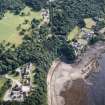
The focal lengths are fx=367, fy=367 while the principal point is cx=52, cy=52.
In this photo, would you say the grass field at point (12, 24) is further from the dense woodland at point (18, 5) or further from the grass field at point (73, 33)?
the grass field at point (73, 33)

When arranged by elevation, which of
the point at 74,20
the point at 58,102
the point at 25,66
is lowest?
the point at 58,102

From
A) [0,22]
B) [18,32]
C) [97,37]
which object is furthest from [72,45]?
[0,22]

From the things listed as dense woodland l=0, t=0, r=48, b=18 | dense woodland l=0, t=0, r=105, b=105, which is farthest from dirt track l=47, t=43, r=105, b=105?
dense woodland l=0, t=0, r=48, b=18

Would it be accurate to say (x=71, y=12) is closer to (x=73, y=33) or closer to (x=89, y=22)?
(x=89, y=22)

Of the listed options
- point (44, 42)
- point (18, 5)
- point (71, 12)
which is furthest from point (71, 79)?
point (18, 5)

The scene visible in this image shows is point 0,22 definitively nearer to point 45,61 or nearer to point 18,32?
point 18,32
